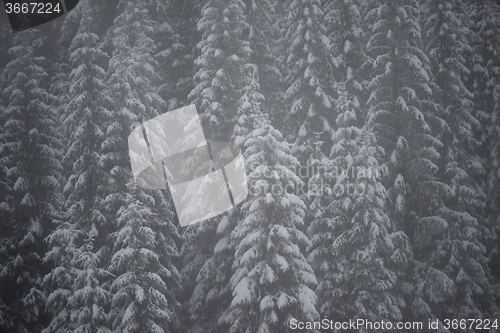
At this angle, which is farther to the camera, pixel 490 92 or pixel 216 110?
pixel 490 92

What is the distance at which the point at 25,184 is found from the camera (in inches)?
732

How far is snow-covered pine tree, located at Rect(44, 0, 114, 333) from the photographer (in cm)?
1554

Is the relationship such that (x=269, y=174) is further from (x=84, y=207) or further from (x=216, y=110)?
(x=84, y=207)

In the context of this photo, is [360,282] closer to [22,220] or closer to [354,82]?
[354,82]

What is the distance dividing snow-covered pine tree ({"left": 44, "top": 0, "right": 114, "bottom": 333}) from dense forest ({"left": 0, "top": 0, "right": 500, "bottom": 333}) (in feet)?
0.25

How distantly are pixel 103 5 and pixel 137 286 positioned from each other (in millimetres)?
14981

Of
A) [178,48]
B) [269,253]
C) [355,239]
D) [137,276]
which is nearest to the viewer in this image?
[269,253]

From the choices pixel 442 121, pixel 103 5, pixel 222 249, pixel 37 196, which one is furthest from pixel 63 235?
pixel 442 121

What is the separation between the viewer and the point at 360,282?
1677 cm

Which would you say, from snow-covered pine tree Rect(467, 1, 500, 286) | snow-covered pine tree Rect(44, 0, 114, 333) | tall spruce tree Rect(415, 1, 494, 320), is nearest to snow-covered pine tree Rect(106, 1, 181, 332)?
snow-covered pine tree Rect(44, 0, 114, 333)

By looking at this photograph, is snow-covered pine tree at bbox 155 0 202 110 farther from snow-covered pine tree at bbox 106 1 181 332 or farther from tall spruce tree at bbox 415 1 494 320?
tall spruce tree at bbox 415 1 494 320

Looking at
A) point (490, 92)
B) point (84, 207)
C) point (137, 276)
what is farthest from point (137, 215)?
point (490, 92)

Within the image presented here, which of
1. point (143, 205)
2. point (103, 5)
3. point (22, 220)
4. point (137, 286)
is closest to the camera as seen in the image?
point (137, 286)

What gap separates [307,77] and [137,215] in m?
9.40
